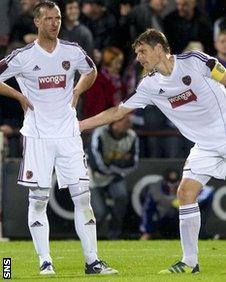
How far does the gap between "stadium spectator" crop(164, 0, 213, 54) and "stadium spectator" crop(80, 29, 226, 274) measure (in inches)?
267

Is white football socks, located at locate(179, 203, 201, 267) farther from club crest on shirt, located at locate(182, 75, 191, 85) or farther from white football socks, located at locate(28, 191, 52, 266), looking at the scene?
white football socks, located at locate(28, 191, 52, 266)

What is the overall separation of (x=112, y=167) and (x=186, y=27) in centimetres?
271

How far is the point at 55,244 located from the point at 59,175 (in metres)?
4.38

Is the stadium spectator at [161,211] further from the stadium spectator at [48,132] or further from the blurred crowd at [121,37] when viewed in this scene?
the stadium spectator at [48,132]

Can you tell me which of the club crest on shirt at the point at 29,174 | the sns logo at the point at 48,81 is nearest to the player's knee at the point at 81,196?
the club crest on shirt at the point at 29,174

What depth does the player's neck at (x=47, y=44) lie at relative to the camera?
11.4 metres

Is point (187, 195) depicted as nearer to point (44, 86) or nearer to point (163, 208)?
point (44, 86)

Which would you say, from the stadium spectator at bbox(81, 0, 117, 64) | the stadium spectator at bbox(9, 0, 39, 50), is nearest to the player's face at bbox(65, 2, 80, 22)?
the stadium spectator at bbox(9, 0, 39, 50)

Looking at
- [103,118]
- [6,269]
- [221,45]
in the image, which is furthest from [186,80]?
[221,45]

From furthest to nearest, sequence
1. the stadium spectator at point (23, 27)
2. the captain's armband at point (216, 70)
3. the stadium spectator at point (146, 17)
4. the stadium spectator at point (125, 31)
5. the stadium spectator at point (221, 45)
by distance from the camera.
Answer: the stadium spectator at point (125, 31), the stadium spectator at point (146, 17), the stadium spectator at point (23, 27), the stadium spectator at point (221, 45), the captain's armband at point (216, 70)

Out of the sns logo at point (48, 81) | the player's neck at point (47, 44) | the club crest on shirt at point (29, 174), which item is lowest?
the club crest on shirt at point (29, 174)

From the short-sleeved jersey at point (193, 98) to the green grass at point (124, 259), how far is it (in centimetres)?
132

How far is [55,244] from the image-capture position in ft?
51.4

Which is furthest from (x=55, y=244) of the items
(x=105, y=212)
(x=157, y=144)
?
(x=157, y=144)
